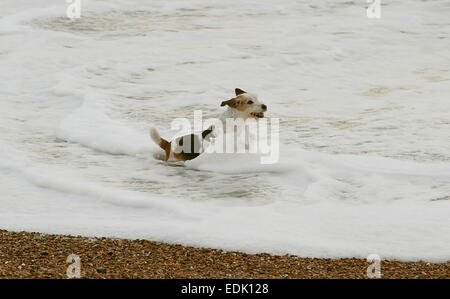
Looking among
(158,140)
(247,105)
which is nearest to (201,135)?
(158,140)

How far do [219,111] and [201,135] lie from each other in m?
2.33

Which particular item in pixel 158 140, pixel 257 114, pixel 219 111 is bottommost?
pixel 158 140

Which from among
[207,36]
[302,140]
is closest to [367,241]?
[302,140]

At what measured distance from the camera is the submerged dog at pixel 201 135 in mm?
7660

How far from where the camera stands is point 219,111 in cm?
1004

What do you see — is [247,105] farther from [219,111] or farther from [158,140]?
[219,111]

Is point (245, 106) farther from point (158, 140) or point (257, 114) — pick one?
point (158, 140)

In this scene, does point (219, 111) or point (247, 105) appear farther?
point (219, 111)

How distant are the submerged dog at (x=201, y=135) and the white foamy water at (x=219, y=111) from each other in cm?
14

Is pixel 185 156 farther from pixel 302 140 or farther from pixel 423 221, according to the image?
pixel 423 221

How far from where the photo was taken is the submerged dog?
7660 mm

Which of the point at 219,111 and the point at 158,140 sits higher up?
the point at 219,111

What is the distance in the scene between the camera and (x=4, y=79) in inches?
453

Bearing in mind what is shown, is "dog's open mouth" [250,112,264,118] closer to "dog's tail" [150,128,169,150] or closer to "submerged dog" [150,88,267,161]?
"submerged dog" [150,88,267,161]
